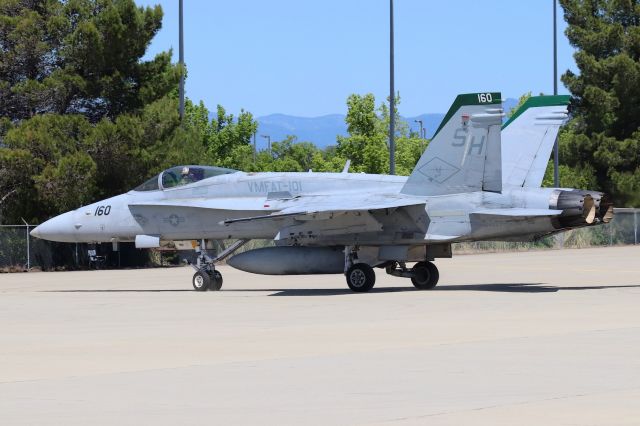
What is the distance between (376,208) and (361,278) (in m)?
1.72

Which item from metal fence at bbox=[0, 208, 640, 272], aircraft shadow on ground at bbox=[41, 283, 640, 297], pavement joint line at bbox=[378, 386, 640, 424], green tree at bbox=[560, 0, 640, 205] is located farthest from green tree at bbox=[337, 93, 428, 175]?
pavement joint line at bbox=[378, 386, 640, 424]

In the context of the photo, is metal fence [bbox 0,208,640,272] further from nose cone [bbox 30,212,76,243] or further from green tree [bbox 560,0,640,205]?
green tree [bbox 560,0,640,205]

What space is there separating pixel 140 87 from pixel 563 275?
58.7 feet

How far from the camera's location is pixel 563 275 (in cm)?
2970

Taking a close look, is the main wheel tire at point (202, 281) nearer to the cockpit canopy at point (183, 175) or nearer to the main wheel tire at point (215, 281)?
the main wheel tire at point (215, 281)

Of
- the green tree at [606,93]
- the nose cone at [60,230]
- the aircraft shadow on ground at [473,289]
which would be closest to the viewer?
the aircraft shadow on ground at [473,289]

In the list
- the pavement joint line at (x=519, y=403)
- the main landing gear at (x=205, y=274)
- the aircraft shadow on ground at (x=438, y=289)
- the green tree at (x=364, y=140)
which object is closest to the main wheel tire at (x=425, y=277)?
the aircraft shadow on ground at (x=438, y=289)

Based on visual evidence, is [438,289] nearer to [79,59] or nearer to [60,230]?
[60,230]

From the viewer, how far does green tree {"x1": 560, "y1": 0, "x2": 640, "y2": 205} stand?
57594 millimetres

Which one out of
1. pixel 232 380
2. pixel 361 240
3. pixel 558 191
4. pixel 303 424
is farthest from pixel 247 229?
pixel 303 424

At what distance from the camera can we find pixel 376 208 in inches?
919

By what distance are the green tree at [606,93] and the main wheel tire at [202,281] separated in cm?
3499

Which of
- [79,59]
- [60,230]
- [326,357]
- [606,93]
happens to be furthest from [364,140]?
[326,357]

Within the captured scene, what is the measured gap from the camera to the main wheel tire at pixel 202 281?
2575cm
